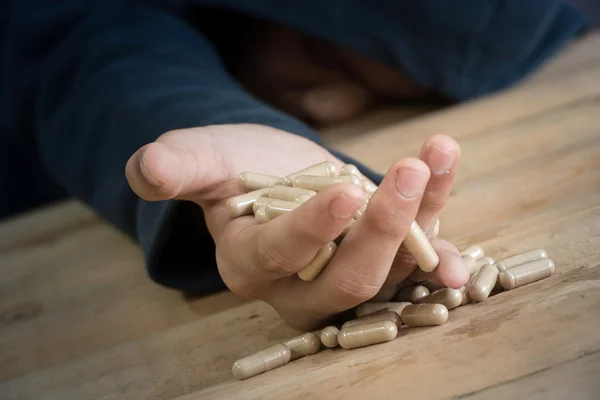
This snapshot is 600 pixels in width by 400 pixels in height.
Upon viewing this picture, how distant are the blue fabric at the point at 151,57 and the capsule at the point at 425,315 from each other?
47 centimetres

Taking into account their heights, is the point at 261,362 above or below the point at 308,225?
below

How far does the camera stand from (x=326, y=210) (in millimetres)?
565

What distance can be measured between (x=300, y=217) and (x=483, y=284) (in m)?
0.21

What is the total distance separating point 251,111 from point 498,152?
0.39 m

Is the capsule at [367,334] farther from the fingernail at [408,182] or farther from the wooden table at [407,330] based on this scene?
Answer: the fingernail at [408,182]

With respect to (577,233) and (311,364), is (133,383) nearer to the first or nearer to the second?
(311,364)

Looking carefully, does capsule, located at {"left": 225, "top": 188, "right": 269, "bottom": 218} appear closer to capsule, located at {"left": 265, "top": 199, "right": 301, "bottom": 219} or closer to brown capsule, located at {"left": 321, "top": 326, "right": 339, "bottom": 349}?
capsule, located at {"left": 265, "top": 199, "right": 301, "bottom": 219}

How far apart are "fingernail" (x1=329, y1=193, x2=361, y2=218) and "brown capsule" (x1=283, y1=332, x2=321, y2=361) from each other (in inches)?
6.8

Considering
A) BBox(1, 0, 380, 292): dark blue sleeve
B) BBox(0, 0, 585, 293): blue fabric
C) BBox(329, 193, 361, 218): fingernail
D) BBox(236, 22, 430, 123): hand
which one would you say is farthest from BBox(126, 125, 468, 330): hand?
BBox(236, 22, 430, 123): hand

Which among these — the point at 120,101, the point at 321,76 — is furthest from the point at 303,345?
the point at 321,76

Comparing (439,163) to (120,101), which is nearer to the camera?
(439,163)

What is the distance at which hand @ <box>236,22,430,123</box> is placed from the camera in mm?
1441

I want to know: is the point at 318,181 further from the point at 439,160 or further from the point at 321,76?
the point at 321,76

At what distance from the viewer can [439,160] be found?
0.61 m
